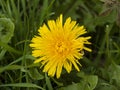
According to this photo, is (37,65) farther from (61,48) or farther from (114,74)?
(114,74)

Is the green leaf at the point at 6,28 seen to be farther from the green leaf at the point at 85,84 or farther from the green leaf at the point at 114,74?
the green leaf at the point at 114,74

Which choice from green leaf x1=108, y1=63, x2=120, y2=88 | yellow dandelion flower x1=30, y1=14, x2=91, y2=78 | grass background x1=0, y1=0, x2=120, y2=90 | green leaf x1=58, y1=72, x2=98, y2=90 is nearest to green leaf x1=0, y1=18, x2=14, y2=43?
grass background x1=0, y1=0, x2=120, y2=90

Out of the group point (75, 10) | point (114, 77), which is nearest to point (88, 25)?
point (75, 10)

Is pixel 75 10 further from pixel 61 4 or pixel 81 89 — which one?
pixel 81 89

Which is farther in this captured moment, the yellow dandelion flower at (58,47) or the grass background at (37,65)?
the grass background at (37,65)

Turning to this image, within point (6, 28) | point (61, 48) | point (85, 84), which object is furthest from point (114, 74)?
point (6, 28)

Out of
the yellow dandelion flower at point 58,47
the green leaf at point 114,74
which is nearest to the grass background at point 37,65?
the green leaf at point 114,74

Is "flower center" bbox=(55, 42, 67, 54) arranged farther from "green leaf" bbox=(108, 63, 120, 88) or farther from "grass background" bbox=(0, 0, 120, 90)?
"green leaf" bbox=(108, 63, 120, 88)
